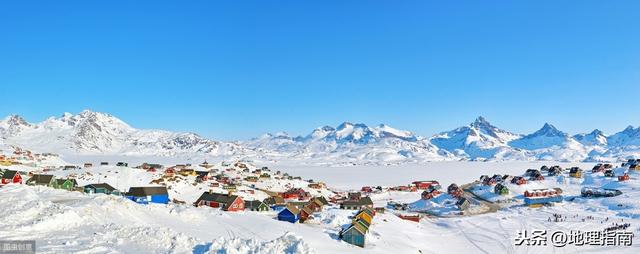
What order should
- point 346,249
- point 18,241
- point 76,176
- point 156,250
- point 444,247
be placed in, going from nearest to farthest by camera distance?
point 18,241
point 156,250
point 346,249
point 444,247
point 76,176

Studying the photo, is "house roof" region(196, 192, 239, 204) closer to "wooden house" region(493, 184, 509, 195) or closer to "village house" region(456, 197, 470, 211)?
"village house" region(456, 197, 470, 211)

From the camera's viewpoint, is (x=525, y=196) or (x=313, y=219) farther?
(x=525, y=196)

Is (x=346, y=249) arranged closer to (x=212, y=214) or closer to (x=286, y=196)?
(x=212, y=214)

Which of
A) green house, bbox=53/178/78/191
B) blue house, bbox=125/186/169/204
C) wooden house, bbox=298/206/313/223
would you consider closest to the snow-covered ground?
wooden house, bbox=298/206/313/223

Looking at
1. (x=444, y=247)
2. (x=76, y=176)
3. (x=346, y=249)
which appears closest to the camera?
(x=346, y=249)

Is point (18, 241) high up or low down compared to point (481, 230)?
up

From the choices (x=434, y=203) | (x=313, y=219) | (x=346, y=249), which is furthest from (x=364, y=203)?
(x=346, y=249)

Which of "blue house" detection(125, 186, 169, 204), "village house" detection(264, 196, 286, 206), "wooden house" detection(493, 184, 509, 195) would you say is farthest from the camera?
"wooden house" detection(493, 184, 509, 195)
